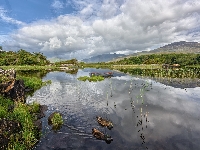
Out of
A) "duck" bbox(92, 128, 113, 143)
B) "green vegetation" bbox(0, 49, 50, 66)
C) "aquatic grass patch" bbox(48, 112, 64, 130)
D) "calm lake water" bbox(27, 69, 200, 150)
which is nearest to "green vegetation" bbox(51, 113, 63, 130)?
"aquatic grass patch" bbox(48, 112, 64, 130)

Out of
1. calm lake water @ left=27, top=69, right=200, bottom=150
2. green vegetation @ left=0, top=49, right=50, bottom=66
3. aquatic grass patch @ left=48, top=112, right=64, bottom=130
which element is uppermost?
green vegetation @ left=0, top=49, right=50, bottom=66

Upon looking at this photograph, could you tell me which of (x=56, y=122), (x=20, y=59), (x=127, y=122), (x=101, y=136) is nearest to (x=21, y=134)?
(x=56, y=122)

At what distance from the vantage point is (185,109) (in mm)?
35500

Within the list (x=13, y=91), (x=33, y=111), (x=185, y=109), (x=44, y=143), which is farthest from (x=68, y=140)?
(x=185, y=109)

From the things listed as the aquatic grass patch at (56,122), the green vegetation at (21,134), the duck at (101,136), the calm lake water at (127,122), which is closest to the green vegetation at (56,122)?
the aquatic grass patch at (56,122)

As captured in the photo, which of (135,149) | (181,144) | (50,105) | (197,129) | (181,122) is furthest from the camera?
(50,105)

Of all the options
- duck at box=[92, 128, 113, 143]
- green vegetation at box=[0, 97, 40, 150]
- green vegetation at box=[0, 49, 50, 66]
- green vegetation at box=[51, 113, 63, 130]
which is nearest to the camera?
green vegetation at box=[0, 97, 40, 150]

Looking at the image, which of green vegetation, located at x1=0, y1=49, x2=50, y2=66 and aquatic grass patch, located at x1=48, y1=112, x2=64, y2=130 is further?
green vegetation, located at x1=0, y1=49, x2=50, y2=66

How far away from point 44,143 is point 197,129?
68.0ft

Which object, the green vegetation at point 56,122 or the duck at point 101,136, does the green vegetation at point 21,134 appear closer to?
the green vegetation at point 56,122

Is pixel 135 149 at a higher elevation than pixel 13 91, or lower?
lower

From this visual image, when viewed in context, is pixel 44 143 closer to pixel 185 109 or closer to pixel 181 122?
pixel 181 122

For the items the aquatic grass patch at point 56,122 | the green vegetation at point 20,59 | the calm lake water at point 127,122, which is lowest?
the calm lake water at point 127,122

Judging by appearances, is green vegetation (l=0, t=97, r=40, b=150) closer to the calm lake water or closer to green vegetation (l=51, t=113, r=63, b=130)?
the calm lake water
